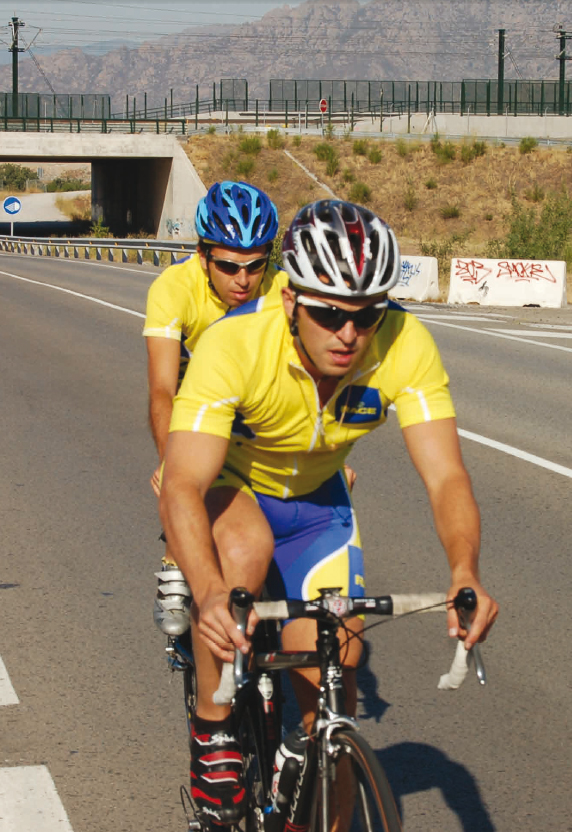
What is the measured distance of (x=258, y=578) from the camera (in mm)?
3383

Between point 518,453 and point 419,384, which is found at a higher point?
point 419,384

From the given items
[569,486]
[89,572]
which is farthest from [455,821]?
[569,486]

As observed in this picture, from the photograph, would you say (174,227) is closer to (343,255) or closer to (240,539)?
(240,539)

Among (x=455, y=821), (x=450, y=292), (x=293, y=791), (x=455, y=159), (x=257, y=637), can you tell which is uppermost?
(x=455, y=159)

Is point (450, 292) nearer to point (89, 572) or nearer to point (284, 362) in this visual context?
point (89, 572)

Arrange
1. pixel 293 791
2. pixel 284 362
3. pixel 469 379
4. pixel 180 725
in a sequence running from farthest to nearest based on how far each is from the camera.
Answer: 1. pixel 469 379
2. pixel 180 725
3. pixel 284 362
4. pixel 293 791

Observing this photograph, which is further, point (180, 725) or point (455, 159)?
point (455, 159)

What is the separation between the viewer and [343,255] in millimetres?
3180

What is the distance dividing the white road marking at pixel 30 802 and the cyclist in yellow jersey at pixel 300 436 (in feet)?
2.93

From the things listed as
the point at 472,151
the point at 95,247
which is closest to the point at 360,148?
the point at 472,151

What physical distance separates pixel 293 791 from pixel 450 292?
22.3m

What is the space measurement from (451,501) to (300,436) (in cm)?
48

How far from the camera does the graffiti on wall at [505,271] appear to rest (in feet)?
79.0

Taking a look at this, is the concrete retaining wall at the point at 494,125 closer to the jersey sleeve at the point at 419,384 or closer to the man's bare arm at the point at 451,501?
the jersey sleeve at the point at 419,384
